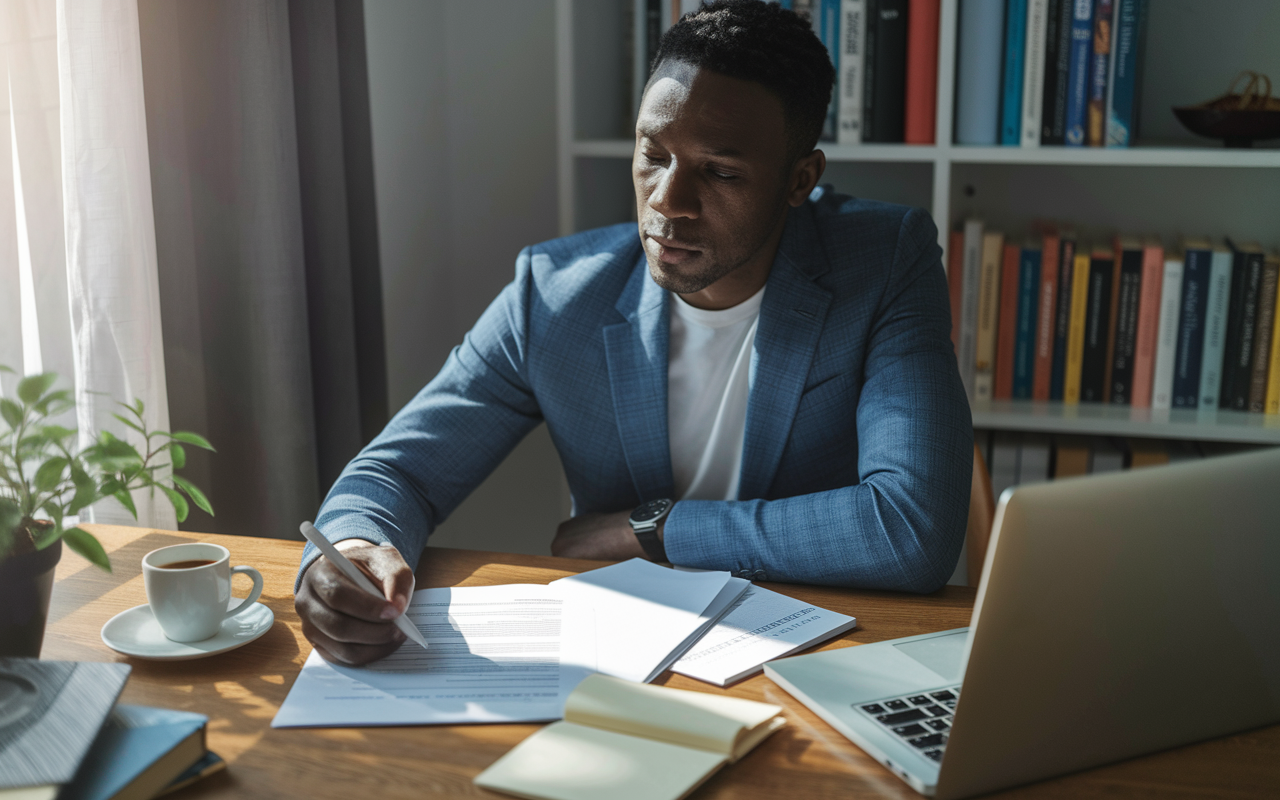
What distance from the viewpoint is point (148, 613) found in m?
0.96

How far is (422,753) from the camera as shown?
75 cm

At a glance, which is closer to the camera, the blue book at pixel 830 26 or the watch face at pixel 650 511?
the watch face at pixel 650 511

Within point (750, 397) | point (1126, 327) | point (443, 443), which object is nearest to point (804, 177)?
point (750, 397)

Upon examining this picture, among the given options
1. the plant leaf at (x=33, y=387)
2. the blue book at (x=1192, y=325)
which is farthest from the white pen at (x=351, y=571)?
the blue book at (x=1192, y=325)

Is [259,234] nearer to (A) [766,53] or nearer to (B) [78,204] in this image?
(B) [78,204]

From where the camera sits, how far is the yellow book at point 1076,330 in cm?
191

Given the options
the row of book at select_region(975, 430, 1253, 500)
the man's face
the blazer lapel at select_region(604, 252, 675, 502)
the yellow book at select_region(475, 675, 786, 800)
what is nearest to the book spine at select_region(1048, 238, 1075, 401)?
the row of book at select_region(975, 430, 1253, 500)

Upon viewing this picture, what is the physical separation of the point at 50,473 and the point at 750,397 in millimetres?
862

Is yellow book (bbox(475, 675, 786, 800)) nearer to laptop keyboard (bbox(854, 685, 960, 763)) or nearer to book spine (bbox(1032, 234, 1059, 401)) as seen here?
laptop keyboard (bbox(854, 685, 960, 763))

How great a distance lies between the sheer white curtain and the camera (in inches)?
46.6

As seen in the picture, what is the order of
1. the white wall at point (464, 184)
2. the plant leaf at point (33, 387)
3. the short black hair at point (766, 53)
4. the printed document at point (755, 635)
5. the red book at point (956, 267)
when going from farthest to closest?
1. the white wall at point (464, 184)
2. the red book at point (956, 267)
3. the short black hair at point (766, 53)
4. the printed document at point (755, 635)
5. the plant leaf at point (33, 387)

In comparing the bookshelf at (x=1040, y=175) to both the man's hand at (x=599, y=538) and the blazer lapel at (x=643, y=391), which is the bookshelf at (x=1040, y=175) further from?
the man's hand at (x=599, y=538)

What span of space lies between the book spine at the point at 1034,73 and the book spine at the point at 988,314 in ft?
0.70

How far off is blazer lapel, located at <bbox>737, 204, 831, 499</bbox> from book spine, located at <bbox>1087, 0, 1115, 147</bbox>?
74 centimetres
